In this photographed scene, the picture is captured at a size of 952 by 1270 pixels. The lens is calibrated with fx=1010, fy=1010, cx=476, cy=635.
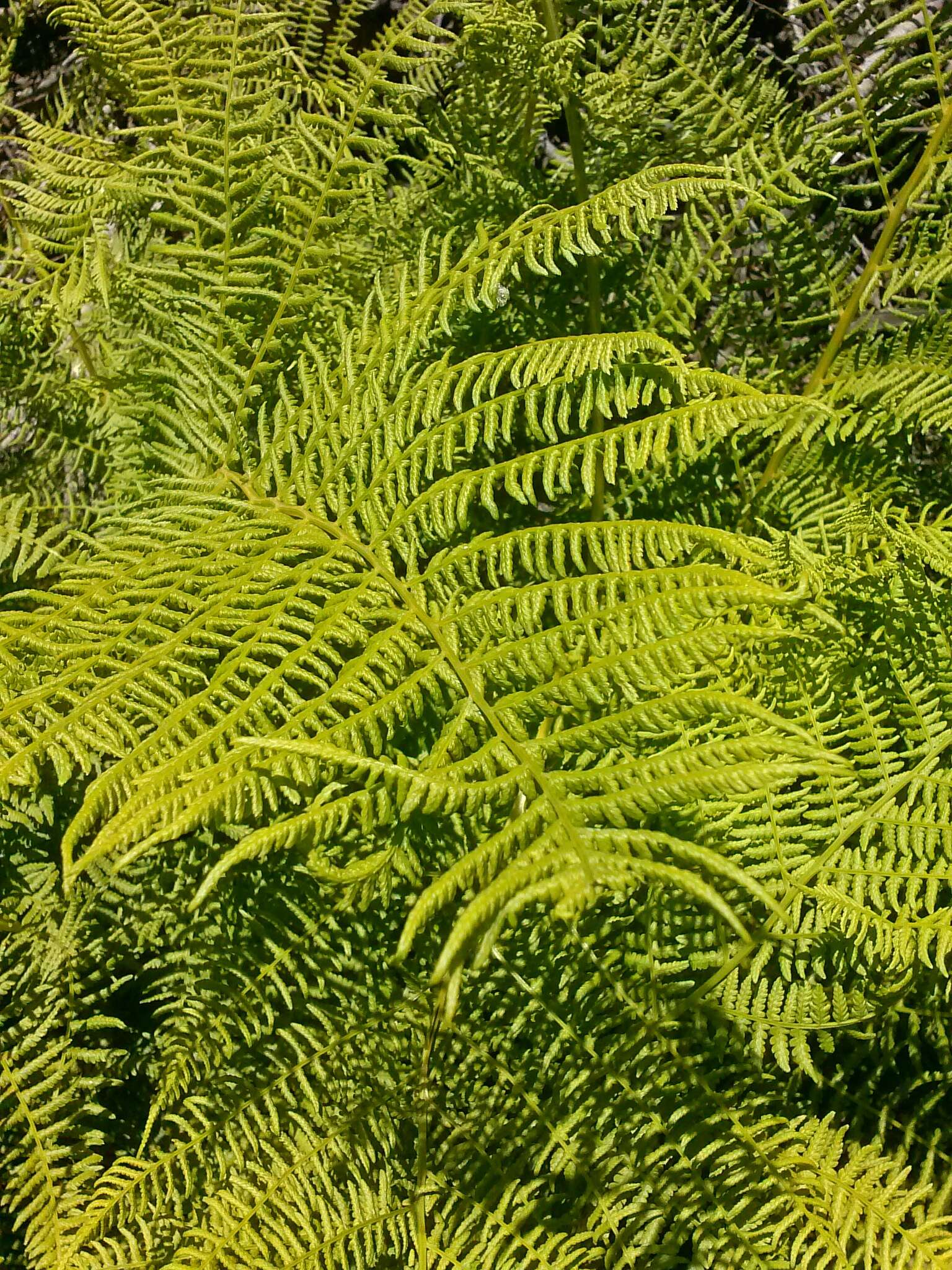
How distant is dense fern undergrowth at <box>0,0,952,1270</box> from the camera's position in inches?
25.4

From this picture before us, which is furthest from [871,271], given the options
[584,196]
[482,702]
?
[482,702]

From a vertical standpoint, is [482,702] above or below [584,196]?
below

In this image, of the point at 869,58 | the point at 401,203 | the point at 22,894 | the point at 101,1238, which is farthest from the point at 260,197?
the point at 869,58

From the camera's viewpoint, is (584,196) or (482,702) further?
(584,196)

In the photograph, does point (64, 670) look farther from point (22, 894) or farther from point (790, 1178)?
point (790, 1178)

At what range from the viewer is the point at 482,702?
0.63m

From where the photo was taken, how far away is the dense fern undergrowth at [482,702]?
2.11 feet

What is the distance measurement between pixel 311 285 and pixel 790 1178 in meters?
0.95

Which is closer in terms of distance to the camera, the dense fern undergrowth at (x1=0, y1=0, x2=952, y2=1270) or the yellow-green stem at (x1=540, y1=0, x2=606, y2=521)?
the dense fern undergrowth at (x1=0, y1=0, x2=952, y2=1270)

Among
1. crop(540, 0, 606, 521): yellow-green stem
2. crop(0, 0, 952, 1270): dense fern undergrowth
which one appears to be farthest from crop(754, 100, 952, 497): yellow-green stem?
crop(540, 0, 606, 521): yellow-green stem

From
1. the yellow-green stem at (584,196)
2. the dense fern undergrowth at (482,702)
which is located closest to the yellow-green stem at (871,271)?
the dense fern undergrowth at (482,702)

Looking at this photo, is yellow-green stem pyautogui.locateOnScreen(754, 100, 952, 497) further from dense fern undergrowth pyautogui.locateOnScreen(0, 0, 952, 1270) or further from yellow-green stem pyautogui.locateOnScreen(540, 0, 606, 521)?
yellow-green stem pyautogui.locateOnScreen(540, 0, 606, 521)

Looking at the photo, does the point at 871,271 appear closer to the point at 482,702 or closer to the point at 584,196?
the point at 584,196

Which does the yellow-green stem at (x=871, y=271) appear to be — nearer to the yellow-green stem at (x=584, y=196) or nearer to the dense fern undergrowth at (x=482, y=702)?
the dense fern undergrowth at (x=482, y=702)
